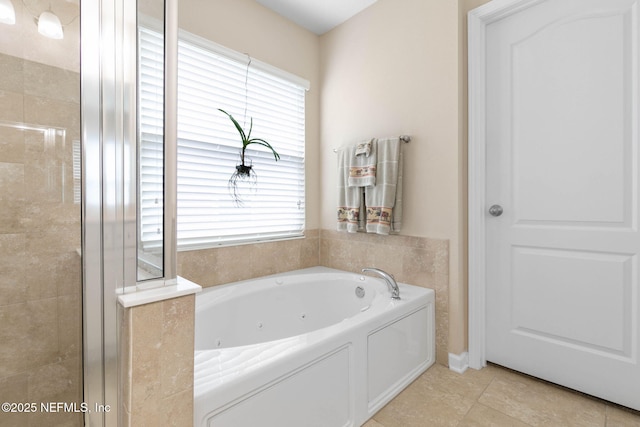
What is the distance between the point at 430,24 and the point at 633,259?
1717mm

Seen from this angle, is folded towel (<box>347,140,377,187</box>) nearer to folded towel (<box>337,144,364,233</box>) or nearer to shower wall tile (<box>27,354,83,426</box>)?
folded towel (<box>337,144,364,233</box>)

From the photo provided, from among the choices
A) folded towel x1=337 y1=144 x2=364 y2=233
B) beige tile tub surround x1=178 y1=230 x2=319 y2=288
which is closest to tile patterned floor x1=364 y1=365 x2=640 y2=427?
folded towel x1=337 y1=144 x2=364 y2=233

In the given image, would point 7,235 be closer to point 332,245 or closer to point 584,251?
point 332,245

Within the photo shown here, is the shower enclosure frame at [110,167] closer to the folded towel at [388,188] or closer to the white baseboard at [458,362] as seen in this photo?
the folded towel at [388,188]

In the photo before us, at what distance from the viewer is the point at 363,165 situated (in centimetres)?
219

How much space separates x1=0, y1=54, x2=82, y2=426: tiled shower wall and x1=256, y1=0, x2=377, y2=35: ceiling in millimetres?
1590

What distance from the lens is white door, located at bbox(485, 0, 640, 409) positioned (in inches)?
57.4

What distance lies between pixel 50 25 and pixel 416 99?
1.95 m

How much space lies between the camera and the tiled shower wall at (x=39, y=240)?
4.09ft

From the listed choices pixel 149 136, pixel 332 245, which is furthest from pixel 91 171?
pixel 332 245

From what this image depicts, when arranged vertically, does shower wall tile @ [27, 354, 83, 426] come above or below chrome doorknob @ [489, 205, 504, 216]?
below

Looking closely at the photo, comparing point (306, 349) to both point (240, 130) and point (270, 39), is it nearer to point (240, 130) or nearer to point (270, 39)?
point (240, 130)

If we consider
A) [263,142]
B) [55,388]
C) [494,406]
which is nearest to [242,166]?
[263,142]

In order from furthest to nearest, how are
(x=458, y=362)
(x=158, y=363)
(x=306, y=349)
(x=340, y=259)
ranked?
(x=340, y=259)
(x=458, y=362)
(x=306, y=349)
(x=158, y=363)
